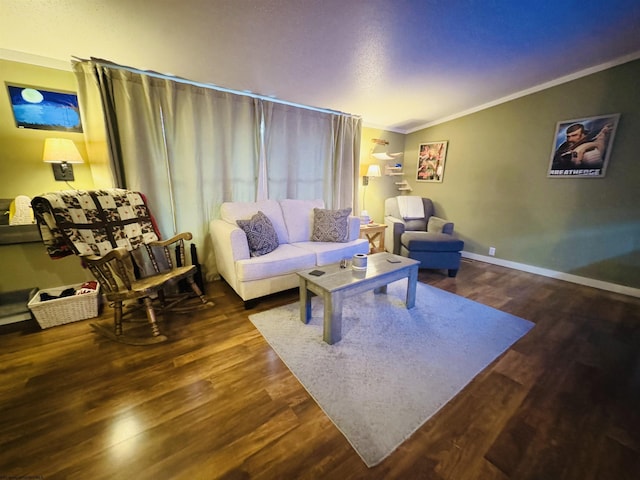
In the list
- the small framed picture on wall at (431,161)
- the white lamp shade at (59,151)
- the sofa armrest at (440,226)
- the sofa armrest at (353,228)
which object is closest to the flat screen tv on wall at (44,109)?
the white lamp shade at (59,151)

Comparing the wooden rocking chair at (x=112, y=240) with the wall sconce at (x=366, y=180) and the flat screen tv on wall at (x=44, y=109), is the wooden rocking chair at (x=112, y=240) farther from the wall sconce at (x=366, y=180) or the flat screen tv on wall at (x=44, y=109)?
the wall sconce at (x=366, y=180)

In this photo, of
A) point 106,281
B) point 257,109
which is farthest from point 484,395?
point 257,109

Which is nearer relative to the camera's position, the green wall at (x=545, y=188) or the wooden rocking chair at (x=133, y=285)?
the wooden rocking chair at (x=133, y=285)

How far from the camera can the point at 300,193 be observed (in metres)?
3.42

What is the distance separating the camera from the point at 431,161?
416 cm

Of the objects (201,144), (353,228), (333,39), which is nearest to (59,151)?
(201,144)

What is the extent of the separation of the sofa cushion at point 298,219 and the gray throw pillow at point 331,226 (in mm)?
102

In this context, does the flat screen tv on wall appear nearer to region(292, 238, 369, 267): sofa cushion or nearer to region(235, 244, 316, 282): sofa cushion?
region(235, 244, 316, 282): sofa cushion

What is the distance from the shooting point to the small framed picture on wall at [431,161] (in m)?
4.00

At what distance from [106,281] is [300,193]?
2.34 m

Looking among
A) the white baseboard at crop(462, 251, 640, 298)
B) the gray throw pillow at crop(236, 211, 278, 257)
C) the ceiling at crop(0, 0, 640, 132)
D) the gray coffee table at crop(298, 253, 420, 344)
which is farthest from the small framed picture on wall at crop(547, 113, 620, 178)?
the gray throw pillow at crop(236, 211, 278, 257)

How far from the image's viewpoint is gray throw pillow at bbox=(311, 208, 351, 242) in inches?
Answer: 109

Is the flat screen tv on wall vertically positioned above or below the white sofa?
above

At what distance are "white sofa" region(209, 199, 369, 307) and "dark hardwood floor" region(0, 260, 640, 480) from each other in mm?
486
